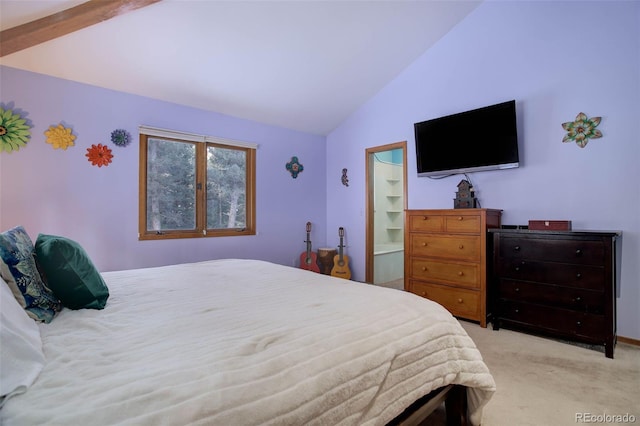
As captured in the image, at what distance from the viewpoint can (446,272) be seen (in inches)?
120

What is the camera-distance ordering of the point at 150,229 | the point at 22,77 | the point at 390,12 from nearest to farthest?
the point at 22,77
the point at 390,12
the point at 150,229

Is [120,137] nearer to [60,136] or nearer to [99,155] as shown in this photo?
[99,155]

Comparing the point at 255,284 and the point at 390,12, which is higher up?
the point at 390,12

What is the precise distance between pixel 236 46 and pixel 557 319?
3.74 metres

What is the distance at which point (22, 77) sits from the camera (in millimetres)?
2723

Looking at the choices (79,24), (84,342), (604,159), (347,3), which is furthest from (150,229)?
(604,159)

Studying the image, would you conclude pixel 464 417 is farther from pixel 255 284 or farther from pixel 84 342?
pixel 84 342

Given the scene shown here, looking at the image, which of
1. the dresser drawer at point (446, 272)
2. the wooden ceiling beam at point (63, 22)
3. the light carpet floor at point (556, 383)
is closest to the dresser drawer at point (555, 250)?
the dresser drawer at point (446, 272)

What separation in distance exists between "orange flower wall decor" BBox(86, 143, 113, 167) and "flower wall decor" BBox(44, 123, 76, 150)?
16 centimetres

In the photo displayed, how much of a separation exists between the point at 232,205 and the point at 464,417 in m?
3.45

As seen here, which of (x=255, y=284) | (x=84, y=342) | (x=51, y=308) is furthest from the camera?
(x=255, y=284)

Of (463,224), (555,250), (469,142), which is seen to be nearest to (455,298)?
(463,224)

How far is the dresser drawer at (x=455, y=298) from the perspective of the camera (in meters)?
2.86

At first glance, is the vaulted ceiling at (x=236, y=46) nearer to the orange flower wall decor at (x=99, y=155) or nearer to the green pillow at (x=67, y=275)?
the orange flower wall decor at (x=99, y=155)
